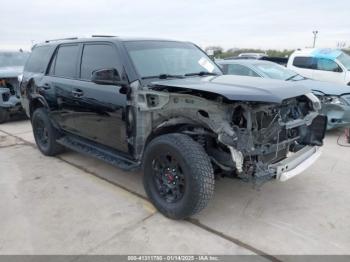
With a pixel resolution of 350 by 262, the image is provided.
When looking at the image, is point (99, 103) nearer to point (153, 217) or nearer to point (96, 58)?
point (96, 58)

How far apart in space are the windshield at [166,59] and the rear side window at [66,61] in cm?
106

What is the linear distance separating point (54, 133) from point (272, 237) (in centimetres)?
374

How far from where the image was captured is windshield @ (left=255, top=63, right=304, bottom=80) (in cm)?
721

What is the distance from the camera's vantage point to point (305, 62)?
1038 centimetres

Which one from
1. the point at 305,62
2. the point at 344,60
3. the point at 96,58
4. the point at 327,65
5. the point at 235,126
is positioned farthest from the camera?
the point at 305,62

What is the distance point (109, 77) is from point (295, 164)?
2.21 m

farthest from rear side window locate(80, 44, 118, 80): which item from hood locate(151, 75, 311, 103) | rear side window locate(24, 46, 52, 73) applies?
rear side window locate(24, 46, 52, 73)

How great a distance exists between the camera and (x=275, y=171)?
3119 mm

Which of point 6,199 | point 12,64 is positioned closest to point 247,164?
point 6,199

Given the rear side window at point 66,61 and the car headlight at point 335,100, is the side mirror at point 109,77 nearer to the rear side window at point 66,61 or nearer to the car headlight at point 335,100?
the rear side window at point 66,61

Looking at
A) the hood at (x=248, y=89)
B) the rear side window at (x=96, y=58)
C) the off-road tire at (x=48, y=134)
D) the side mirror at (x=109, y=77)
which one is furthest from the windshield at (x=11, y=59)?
the hood at (x=248, y=89)

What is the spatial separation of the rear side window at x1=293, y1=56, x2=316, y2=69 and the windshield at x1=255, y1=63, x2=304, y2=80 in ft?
9.47

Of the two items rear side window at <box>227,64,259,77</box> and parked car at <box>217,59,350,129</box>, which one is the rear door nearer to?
parked car at <box>217,59,350,129</box>

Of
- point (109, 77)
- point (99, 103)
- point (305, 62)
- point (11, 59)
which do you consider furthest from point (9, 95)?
point (305, 62)
